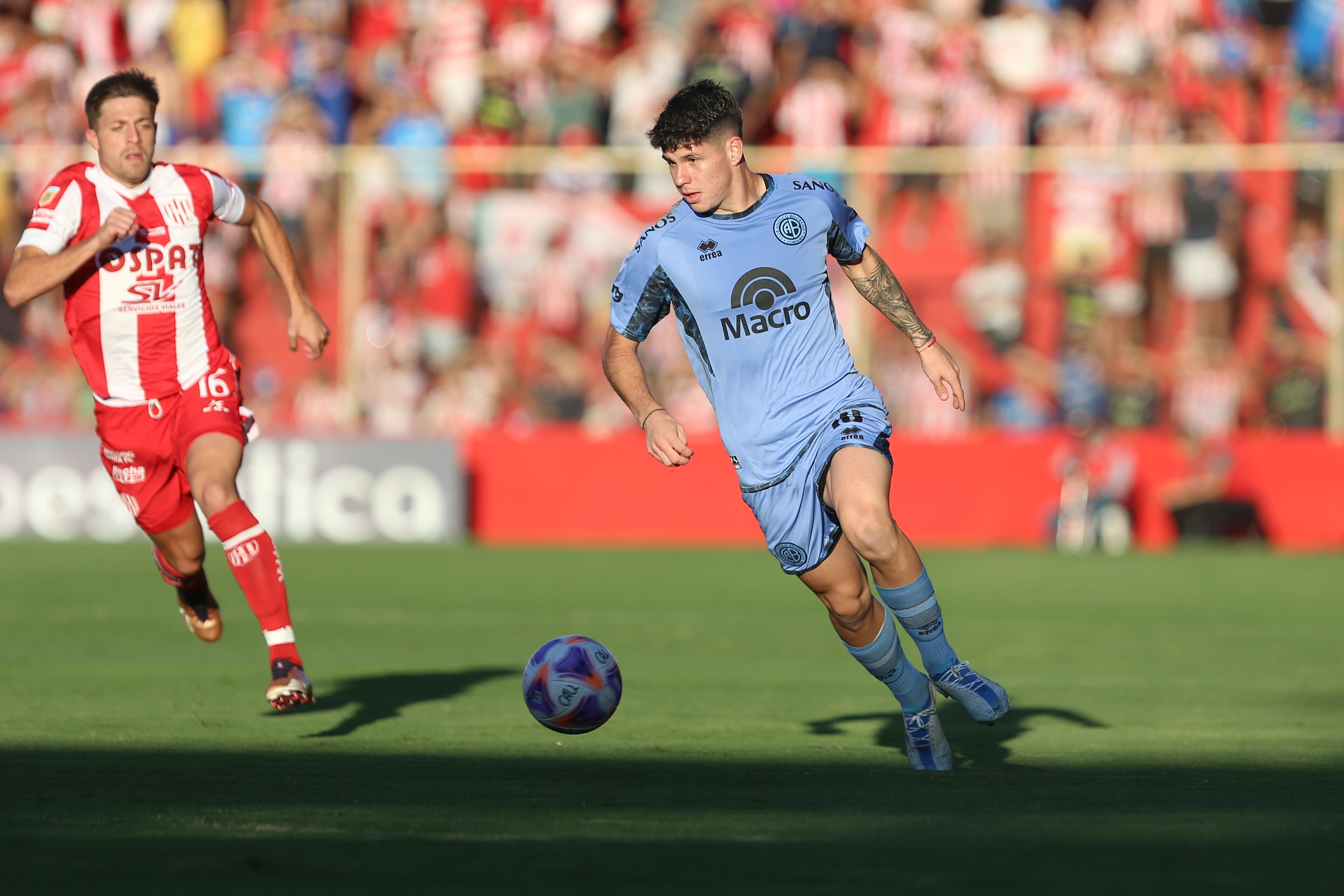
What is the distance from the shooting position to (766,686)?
9094 mm

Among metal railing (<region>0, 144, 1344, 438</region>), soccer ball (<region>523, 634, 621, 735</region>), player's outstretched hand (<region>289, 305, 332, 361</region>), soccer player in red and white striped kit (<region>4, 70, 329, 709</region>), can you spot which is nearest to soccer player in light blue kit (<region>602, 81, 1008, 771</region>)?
soccer ball (<region>523, 634, 621, 735</region>)

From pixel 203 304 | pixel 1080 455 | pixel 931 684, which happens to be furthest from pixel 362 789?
pixel 1080 455

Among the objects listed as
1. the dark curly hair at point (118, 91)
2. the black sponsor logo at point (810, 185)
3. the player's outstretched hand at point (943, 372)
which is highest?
the dark curly hair at point (118, 91)

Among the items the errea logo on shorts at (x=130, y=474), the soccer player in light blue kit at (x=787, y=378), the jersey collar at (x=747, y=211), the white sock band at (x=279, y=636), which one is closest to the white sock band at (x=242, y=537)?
the white sock band at (x=279, y=636)

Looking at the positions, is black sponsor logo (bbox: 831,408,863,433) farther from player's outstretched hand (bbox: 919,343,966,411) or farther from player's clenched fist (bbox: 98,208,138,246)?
player's clenched fist (bbox: 98,208,138,246)

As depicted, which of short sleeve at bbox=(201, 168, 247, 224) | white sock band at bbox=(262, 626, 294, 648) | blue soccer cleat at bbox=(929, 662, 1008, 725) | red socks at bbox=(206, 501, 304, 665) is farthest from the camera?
short sleeve at bbox=(201, 168, 247, 224)

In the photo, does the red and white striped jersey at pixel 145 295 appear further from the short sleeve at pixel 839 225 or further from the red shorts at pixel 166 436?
the short sleeve at pixel 839 225

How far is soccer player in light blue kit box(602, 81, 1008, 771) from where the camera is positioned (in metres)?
6.43

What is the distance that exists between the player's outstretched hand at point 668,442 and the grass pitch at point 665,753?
1.12m

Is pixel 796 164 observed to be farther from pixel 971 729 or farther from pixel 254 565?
pixel 254 565

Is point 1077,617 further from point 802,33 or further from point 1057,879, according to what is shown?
point 802,33

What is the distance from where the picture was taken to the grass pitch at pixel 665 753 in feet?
14.9

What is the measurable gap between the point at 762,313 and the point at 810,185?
0.62 meters

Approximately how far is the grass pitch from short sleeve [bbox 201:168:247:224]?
2231 millimetres
